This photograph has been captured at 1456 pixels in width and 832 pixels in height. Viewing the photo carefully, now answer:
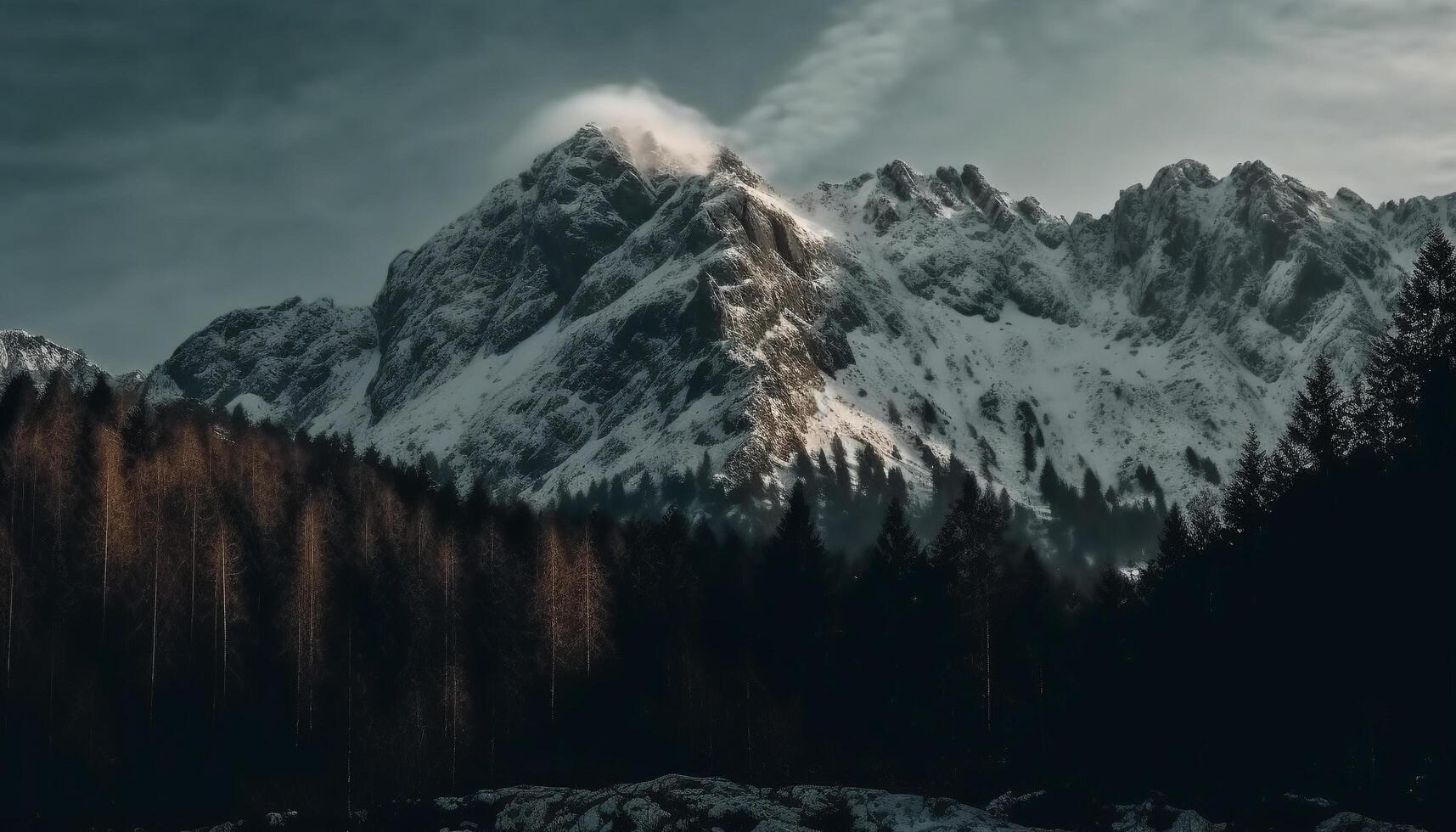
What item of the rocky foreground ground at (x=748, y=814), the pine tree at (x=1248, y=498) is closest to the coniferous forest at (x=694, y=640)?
the pine tree at (x=1248, y=498)

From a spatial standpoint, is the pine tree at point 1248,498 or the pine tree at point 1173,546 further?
the pine tree at point 1173,546

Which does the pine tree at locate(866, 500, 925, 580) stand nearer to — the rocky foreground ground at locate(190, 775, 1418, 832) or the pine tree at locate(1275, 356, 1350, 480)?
the pine tree at locate(1275, 356, 1350, 480)

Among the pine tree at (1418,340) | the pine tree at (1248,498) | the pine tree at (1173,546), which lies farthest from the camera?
the pine tree at (1173,546)

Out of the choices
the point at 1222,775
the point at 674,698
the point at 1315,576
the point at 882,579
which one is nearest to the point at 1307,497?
the point at 1315,576

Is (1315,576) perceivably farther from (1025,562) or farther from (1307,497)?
(1025,562)

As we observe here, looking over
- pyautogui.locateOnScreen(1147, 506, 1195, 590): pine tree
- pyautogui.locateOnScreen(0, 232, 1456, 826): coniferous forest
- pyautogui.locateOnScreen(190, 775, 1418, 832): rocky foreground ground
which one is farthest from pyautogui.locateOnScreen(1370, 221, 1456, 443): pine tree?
pyautogui.locateOnScreen(190, 775, 1418, 832): rocky foreground ground

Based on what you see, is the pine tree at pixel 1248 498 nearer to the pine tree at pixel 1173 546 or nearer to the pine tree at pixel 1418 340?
the pine tree at pixel 1173 546

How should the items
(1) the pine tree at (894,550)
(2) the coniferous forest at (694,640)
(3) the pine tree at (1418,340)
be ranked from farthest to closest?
1. (1) the pine tree at (894,550)
2. (3) the pine tree at (1418,340)
3. (2) the coniferous forest at (694,640)
